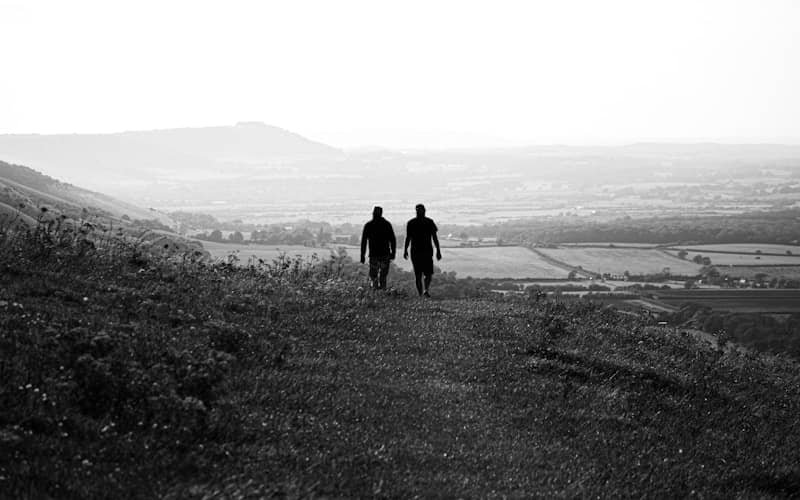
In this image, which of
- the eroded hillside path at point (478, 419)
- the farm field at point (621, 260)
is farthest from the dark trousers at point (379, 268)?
the farm field at point (621, 260)

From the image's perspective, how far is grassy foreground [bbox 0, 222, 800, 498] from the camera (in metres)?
8.46

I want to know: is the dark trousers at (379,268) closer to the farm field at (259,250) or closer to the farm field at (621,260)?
the farm field at (259,250)

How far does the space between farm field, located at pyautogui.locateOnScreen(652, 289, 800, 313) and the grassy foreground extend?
25450 millimetres

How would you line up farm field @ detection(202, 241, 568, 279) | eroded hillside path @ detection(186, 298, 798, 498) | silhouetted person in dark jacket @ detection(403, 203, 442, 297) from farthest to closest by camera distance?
farm field @ detection(202, 241, 568, 279) < silhouetted person in dark jacket @ detection(403, 203, 442, 297) < eroded hillside path @ detection(186, 298, 798, 498)

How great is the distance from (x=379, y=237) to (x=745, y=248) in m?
62.4

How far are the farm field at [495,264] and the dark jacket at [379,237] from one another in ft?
102

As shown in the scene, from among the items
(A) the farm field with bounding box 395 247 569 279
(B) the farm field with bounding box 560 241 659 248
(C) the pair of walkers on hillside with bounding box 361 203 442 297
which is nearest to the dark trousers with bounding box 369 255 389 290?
(C) the pair of walkers on hillside with bounding box 361 203 442 297

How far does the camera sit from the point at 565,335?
18.3 metres

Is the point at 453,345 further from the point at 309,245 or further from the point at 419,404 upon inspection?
the point at 309,245

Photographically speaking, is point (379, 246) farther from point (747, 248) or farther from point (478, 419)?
point (747, 248)

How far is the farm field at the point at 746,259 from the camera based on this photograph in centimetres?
6575

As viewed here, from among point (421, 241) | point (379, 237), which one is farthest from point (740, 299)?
point (379, 237)

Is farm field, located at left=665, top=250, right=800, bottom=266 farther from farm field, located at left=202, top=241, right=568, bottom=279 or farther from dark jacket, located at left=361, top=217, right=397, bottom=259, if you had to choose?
dark jacket, located at left=361, top=217, right=397, bottom=259

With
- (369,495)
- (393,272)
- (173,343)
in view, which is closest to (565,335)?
(173,343)
